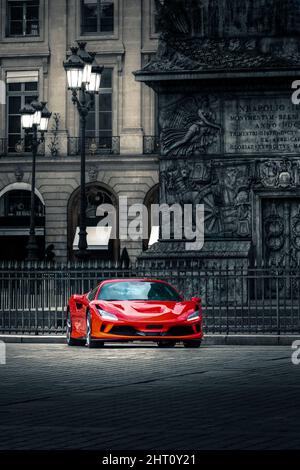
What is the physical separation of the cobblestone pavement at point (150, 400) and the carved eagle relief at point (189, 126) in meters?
7.24

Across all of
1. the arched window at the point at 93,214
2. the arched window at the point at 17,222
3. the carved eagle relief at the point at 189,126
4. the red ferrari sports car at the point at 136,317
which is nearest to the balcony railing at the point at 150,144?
the arched window at the point at 93,214

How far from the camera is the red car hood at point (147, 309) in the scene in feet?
65.2

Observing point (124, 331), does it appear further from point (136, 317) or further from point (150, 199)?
point (150, 199)

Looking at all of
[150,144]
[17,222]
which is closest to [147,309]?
[150,144]

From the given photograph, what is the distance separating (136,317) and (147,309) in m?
0.28

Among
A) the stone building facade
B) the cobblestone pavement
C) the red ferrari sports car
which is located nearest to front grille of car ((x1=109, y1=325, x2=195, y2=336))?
the red ferrari sports car

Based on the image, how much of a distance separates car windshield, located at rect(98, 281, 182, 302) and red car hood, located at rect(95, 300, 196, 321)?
47 cm

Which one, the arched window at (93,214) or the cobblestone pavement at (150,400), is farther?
the arched window at (93,214)

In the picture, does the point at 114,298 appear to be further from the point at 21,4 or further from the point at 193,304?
the point at 21,4

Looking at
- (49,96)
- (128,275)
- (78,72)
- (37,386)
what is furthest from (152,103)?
(37,386)

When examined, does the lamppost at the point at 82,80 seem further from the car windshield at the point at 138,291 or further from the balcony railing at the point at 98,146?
the balcony railing at the point at 98,146

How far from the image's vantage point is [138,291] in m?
21.0

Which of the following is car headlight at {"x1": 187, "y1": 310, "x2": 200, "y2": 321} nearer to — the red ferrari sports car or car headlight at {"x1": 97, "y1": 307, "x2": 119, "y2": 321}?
the red ferrari sports car

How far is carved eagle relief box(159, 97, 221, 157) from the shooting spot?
25922 millimetres
